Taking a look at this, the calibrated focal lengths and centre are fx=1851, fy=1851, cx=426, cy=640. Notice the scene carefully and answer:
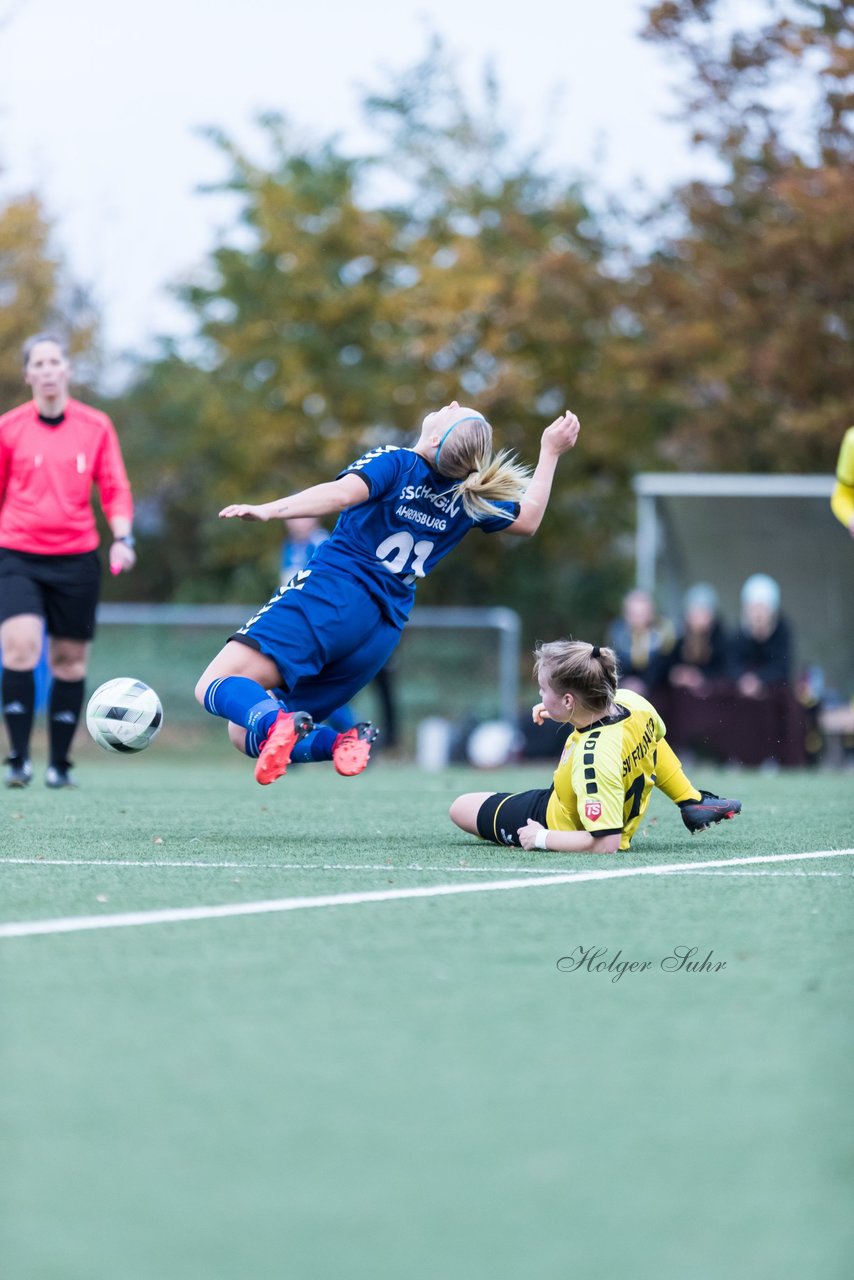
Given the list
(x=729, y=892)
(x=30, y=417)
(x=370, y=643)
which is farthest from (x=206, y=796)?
(x=729, y=892)

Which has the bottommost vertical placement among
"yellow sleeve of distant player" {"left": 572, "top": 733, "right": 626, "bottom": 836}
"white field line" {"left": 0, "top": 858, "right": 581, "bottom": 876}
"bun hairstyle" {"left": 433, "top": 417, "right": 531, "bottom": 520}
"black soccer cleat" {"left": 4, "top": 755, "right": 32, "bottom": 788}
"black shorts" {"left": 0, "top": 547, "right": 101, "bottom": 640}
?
"white field line" {"left": 0, "top": 858, "right": 581, "bottom": 876}

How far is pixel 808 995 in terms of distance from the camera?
10.4 feet

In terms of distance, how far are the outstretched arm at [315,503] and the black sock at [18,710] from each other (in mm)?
3210

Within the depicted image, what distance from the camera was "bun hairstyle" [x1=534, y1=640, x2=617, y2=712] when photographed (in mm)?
5496

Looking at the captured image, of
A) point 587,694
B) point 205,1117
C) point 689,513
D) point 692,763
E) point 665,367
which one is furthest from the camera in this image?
point 665,367

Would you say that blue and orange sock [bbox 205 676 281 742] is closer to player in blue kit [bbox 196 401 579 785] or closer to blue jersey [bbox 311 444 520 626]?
player in blue kit [bbox 196 401 579 785]

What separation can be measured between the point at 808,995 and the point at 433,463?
10.9ft

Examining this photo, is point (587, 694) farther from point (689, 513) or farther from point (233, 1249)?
point (689, 513)

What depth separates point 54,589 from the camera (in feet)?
28.2

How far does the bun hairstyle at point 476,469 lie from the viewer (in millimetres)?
6105

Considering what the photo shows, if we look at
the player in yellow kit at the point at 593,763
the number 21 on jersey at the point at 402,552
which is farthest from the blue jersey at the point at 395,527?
the player in yellow kit at the point at 593,763

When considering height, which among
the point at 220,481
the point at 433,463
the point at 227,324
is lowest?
the point at 433,463

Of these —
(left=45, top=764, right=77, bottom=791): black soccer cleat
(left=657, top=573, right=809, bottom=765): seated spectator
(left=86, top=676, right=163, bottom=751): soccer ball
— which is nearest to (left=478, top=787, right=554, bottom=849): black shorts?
(left=86, top=676, right=163, bottom=751): soccer ball

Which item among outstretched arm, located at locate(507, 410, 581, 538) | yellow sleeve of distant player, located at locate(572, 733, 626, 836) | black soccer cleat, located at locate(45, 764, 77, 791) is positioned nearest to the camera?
yellow sleeve of distant player, located at locate(572, 733, 626, 836)
